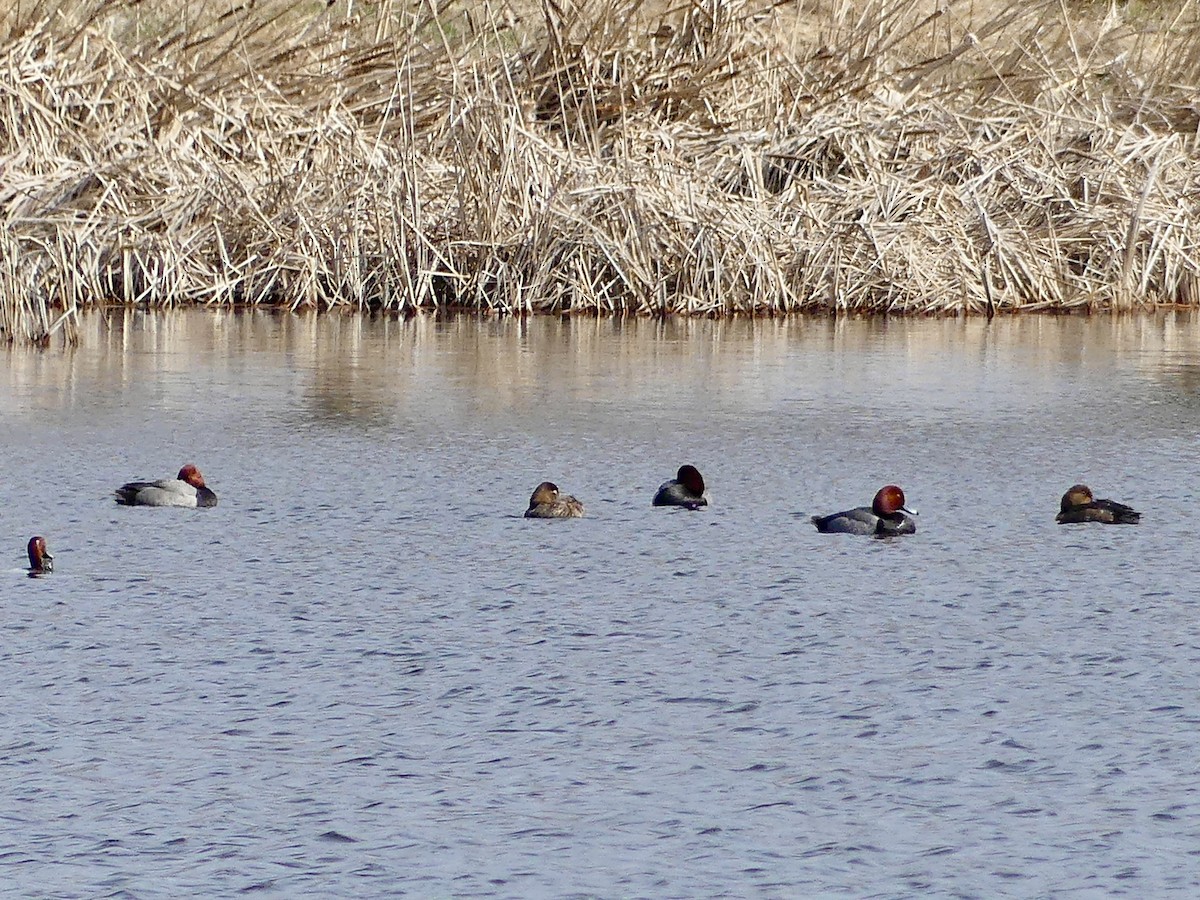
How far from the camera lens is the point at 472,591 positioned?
8688 mm

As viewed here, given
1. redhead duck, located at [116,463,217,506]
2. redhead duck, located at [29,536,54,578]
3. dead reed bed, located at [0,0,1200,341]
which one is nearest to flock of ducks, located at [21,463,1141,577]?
redhead duck, located at [116,463,217,506]

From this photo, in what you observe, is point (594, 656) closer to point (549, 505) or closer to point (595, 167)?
point (549, 505)

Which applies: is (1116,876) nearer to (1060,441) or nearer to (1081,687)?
(1081,687)

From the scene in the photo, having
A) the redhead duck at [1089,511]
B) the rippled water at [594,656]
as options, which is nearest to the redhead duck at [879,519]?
the rippled water at [594,656]

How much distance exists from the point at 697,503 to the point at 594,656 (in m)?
3.25

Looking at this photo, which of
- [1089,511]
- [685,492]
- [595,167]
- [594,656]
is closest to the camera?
[594,656]

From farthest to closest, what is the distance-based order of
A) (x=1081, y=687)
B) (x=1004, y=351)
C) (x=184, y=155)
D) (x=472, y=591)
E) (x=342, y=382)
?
(x=184, y=155)
(x=1004, y=351)
(x=342, y=382)
(x=472, y=591)
(x=1081, y=687)

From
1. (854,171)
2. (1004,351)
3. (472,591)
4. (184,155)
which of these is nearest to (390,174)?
(184,155)

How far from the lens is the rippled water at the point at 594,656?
5.53m

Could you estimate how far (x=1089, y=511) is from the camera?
10.1 meters

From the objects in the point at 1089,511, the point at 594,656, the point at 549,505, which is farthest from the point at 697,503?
the point at 594,656

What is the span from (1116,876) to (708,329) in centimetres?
1544

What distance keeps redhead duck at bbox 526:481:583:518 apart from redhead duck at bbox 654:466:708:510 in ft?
1.79

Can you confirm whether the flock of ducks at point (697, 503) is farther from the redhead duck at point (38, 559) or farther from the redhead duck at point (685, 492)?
the redhead duck at point (38, 559)
